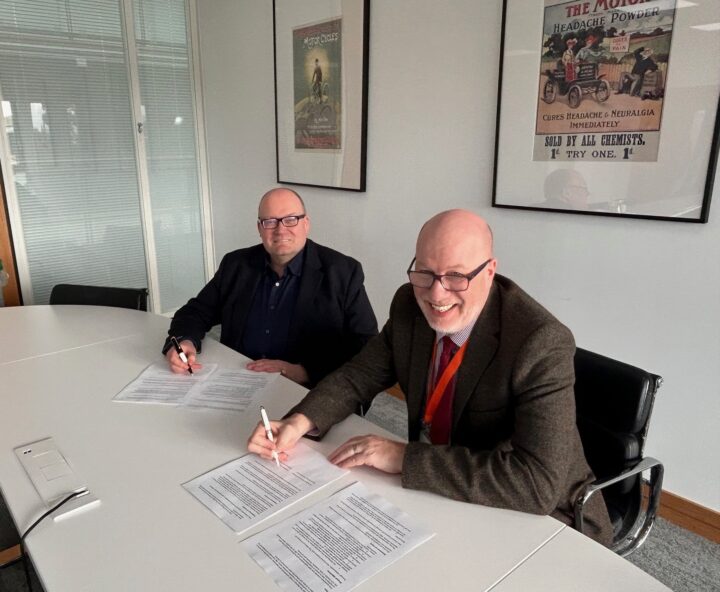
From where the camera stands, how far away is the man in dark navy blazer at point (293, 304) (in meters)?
2.08

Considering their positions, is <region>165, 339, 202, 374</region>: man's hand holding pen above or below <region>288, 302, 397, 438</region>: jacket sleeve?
below

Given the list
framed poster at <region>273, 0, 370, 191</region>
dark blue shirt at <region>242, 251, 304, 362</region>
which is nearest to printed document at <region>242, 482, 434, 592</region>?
dark blue shirt at <region>242, 251, 304, 362</region>

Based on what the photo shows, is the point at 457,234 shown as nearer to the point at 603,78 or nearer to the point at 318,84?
the point at 603,78

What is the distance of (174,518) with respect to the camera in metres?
1.08

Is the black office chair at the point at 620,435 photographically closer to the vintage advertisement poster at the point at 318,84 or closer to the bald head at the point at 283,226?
the bald head at the point at 283,226

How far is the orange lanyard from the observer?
1309 mm

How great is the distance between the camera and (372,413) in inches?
122

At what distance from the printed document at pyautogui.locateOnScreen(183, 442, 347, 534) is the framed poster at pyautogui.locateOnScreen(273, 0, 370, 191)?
2241 mm

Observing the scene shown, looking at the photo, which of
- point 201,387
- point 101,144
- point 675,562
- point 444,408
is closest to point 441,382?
point 444,408

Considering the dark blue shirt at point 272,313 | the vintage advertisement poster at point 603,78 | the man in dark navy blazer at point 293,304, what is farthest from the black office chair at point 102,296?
the vintage advertisement poster at point 603,78

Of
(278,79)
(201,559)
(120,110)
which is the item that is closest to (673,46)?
(201,559)

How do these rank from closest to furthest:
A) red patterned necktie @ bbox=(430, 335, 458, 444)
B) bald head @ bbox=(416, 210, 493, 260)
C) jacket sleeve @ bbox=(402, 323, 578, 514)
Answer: jacket sleeve @ bbox=(402, 323, 578, 514)
bald head @ bbox=(416, 210, 493, 260)
red patterned necktie @ bbox=(430, 335, 458, 444)

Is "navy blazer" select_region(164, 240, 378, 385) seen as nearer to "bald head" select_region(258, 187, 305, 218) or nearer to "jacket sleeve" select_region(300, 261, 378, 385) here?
"jacket sleeve" select_region(300, 261, 378, 385)

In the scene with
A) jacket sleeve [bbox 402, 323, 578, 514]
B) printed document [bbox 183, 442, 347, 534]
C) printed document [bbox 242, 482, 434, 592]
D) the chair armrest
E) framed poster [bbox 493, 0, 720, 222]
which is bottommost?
the chair armrest
